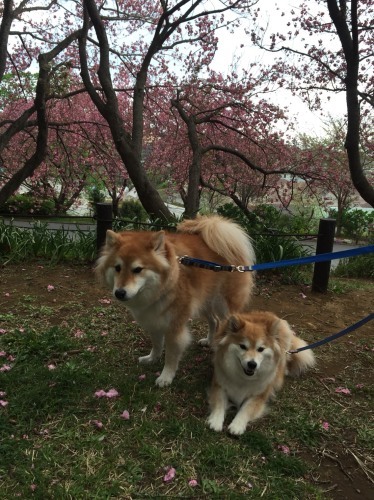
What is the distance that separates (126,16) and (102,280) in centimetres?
854

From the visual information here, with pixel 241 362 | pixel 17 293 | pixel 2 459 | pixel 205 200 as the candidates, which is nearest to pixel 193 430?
pixel 241 362

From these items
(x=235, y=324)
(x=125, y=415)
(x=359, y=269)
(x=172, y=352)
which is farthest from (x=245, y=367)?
(x=359, y=269)

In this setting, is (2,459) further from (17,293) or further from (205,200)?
(205,200)

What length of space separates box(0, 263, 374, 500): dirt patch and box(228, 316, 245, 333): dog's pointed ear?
89cm

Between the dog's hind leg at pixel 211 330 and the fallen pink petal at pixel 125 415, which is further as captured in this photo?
the dog's hind leg at pixel 211 330

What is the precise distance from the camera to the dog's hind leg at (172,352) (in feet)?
9.63

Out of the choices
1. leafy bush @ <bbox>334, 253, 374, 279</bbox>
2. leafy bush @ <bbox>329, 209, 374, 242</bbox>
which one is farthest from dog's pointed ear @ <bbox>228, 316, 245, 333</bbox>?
leafy bush @ <bbox>329, 209, 374, 242</bbox>

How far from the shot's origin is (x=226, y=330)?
107 inches

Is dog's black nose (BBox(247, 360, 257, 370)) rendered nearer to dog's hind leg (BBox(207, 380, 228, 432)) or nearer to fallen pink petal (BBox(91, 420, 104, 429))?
dog's hind leg (BBox(207, 380, 228, 432))

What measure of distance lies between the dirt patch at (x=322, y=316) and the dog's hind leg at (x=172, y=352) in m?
1.14

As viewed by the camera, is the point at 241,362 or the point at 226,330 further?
the point at 226,330

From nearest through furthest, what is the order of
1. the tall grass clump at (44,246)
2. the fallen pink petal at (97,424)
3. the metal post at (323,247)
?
the fallen pink petal at (97,424) < the metal post at (323,247) < the tall grass clump at (44,246)

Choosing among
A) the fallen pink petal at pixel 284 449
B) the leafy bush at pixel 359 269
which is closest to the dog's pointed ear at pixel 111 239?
the fallen pink petal at pixel 284 449

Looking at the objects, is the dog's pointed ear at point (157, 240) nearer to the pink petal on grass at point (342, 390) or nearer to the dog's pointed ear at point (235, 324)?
the dog's pointed ear at point (235, 324)
